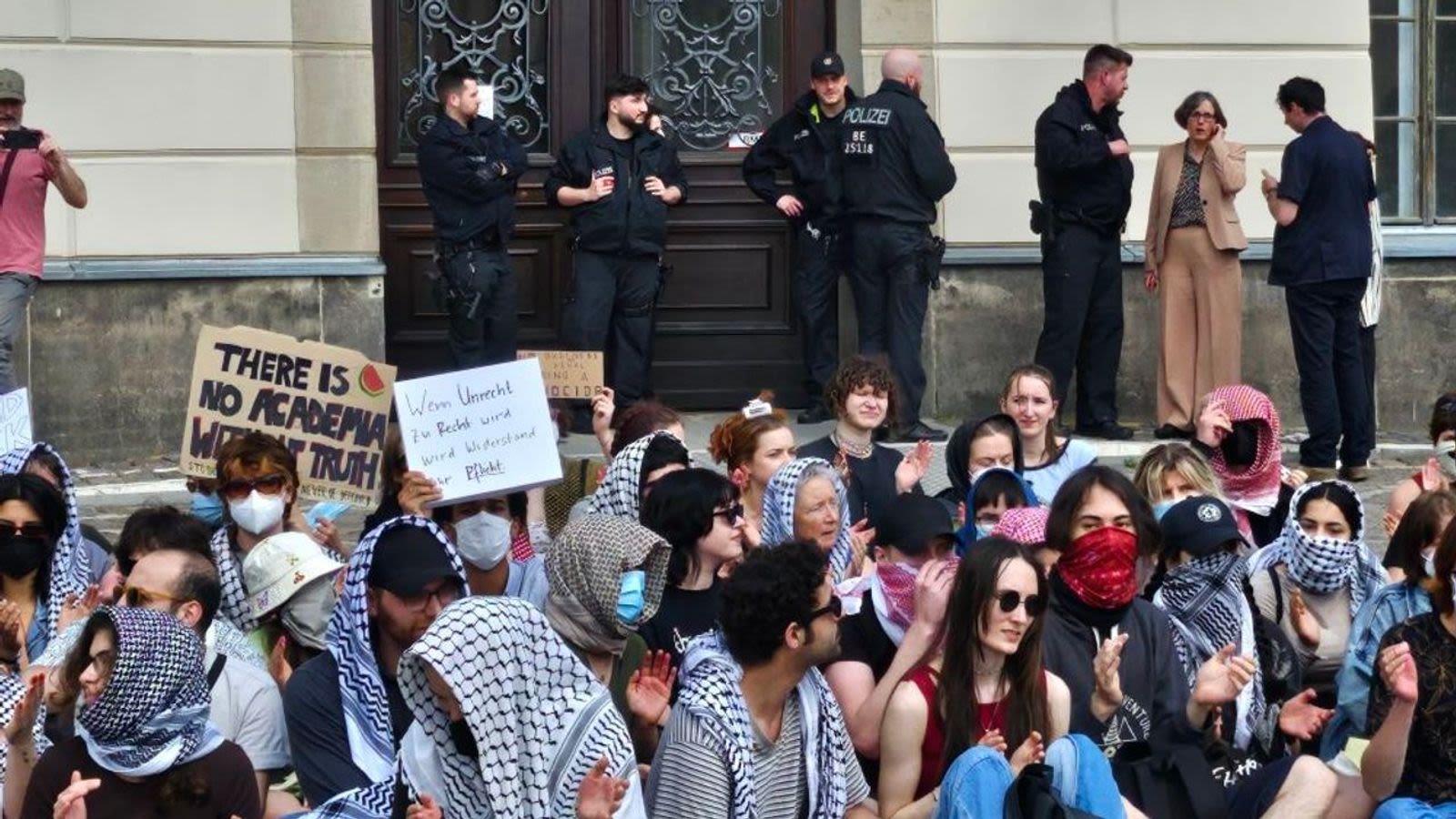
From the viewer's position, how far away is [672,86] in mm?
14859

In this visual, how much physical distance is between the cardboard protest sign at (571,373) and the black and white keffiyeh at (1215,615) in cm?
327

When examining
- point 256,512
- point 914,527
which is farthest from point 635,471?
point 256,512

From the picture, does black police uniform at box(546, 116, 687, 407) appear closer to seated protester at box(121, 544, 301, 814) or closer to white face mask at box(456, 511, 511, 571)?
white face mask at box(456, 511, 511, 571)

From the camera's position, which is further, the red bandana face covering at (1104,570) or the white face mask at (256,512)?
the white face mask at (256,512)

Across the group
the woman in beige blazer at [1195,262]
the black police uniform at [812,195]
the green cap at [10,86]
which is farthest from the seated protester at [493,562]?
the woman in beige blazer at [1195,262]

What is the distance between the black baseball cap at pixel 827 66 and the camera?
1406cm

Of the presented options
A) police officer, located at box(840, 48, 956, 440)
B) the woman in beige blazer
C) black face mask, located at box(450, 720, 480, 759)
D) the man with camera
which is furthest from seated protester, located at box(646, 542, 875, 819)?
the woman in beige blazer

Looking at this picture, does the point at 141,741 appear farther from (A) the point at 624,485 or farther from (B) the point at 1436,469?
(B) the point at 1436,469

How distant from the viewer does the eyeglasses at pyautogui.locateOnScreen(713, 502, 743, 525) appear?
7.73 m

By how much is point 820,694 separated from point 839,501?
1792 millimetres

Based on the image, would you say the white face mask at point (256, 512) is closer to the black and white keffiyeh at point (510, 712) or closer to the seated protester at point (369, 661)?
the seated protester at point (369, 661)

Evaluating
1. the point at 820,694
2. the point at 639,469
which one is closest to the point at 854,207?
the point at 639,469

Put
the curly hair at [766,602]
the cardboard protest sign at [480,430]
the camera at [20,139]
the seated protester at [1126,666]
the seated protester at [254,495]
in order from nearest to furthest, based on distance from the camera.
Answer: the curly hair at [766,602] < the seated protester at [1126,666] < the seated protester at [254,495] < the cardboard protest sign at [480,430] < the camera at [20,139]

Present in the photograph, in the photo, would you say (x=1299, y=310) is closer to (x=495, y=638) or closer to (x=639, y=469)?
(x=639, y=469)
